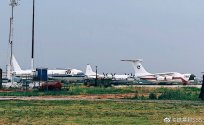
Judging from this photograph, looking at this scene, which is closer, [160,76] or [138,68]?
[160,76]

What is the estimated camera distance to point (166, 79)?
457ft

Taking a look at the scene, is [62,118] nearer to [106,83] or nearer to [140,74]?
[106,83]

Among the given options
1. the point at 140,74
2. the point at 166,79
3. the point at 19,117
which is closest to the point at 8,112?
the point at 19,117

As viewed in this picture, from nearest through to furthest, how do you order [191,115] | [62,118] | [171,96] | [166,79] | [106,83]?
[62,118]
[191,115]
[171,96]
[106,83]
[166,79]

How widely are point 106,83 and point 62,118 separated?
70930mm

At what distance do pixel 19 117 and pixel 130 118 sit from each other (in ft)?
17.1

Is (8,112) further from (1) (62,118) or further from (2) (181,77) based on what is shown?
(2) (181,77)

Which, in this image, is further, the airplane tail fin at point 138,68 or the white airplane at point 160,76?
the airplane tail fin at point 138,68

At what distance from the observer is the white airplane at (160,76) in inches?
5428

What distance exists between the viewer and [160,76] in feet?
481

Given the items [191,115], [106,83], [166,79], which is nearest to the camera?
→ [191,115]

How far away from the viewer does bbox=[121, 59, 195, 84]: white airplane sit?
138 meters

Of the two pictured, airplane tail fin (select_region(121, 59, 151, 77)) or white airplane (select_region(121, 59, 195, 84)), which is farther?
airplane tail fin (select_region(121, 59, 151, 77))

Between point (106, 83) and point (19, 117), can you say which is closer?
point (19, 117)
